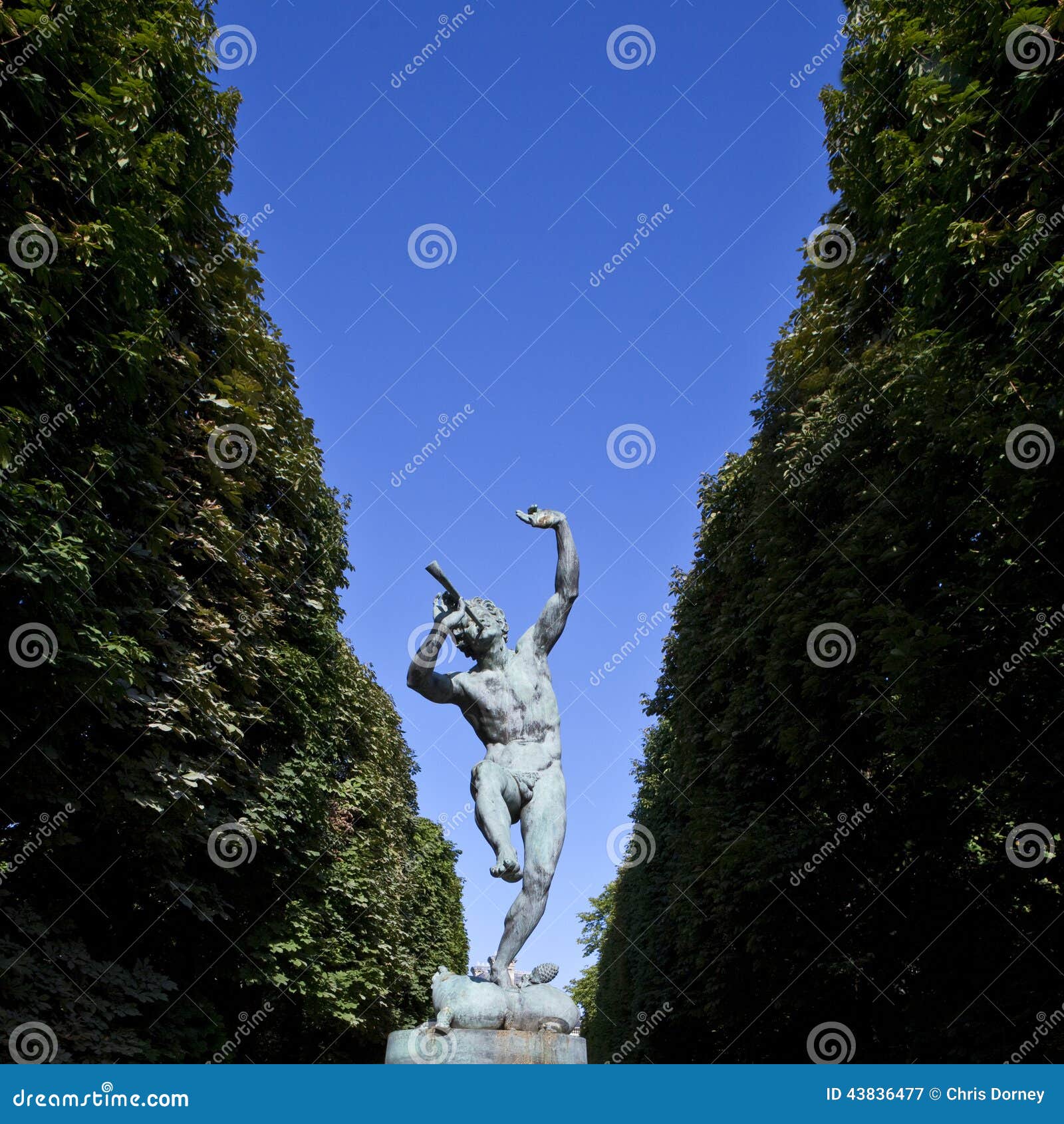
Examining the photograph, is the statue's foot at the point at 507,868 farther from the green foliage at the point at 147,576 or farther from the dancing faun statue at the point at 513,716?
the green foliage at the point at 147,576

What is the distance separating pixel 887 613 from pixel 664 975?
1558 cm

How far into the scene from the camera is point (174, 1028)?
12500mm

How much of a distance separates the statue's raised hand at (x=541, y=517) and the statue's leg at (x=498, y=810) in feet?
6.47

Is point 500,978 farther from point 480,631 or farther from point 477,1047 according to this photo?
point 480,631

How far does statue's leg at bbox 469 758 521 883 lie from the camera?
6535 millimetres

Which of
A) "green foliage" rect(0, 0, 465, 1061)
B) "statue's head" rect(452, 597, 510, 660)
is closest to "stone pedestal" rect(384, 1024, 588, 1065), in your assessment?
"statue's head" rect(452, 597, 510, 660)

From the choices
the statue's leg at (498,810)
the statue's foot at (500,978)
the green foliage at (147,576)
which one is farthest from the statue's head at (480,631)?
the green foliage at (147,576)

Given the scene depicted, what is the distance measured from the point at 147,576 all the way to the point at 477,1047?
782 cm

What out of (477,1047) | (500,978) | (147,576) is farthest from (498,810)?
(147,576)

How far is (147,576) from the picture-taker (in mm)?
11672

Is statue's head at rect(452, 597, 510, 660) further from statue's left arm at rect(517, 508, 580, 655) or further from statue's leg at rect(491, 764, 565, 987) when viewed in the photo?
statue's leg at rect(491, 764, 565, 987)

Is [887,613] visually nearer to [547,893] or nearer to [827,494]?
[827,494]

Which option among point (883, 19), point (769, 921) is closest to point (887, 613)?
point (769, 921)

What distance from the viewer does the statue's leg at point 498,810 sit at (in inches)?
257
